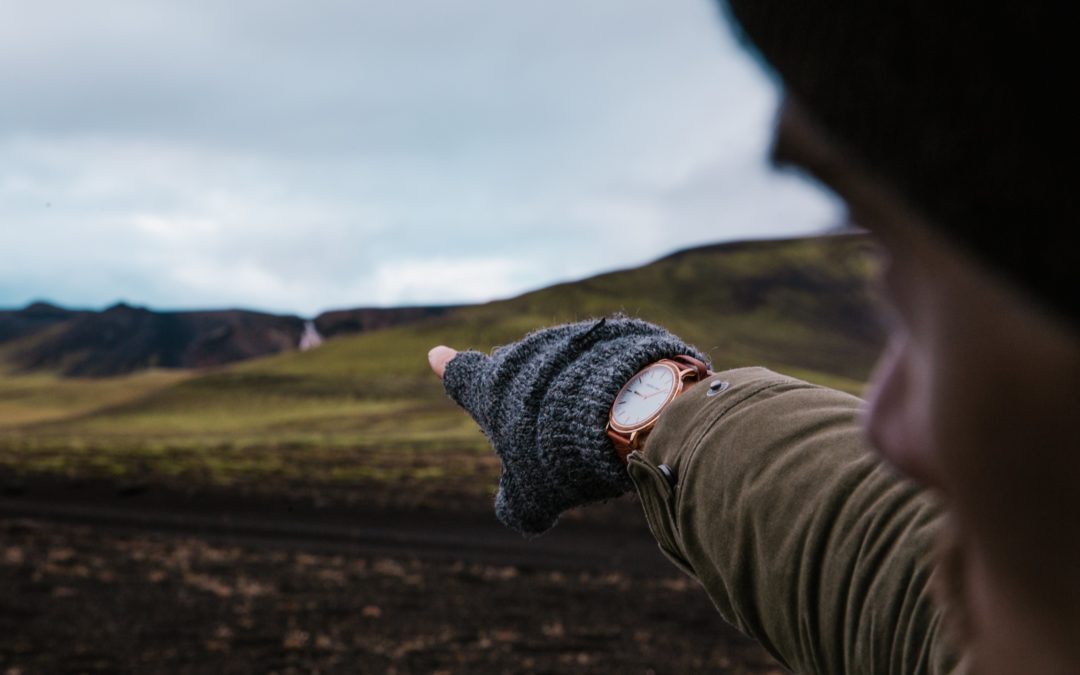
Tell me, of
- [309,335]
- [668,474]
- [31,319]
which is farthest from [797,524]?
[31,319]

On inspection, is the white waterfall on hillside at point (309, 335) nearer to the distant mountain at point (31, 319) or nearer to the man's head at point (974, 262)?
the distant mountain at point (31, 319)

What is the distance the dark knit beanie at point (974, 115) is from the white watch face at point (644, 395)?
1320 mm

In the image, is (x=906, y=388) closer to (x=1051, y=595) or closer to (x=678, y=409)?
(x=1051, y=595)

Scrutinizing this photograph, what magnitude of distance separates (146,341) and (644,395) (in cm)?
9745

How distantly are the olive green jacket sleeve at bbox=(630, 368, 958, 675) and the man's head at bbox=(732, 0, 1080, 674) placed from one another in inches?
20.5

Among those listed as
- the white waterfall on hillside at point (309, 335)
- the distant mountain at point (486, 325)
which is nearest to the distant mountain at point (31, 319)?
the distant mountain at point (486, 325)

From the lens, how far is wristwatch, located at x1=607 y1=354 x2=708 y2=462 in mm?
1740

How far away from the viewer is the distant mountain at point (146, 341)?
8819cm

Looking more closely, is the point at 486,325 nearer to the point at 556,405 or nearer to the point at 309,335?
the point at 309,335

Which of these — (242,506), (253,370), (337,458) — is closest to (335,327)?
(253,370)

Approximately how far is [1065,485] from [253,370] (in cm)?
6623

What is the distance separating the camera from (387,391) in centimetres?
5128

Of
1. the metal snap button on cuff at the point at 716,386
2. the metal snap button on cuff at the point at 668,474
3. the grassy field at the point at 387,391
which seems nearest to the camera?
the metal snap button on cuff at the point at 668,474

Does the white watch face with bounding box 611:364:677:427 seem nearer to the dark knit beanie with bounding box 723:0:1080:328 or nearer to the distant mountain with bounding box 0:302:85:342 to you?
the dark knit beanie with bounding box 723:0:1080:328
